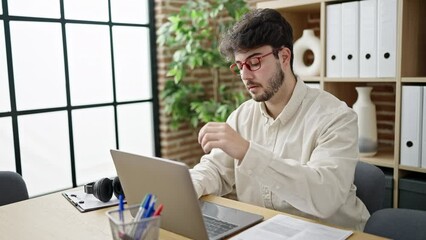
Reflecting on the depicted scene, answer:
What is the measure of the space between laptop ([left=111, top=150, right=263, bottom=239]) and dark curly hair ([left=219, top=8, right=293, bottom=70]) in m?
0.61

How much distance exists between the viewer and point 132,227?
2.74ft

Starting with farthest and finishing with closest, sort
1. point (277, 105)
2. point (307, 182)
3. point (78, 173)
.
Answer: point (78, 173)
point (277, 105)
point (307, 182)

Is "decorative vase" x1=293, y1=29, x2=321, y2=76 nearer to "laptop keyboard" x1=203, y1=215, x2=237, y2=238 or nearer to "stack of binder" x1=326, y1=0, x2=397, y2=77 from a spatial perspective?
"stack of binder" x1=326, y1=0, x2=397, y2=77

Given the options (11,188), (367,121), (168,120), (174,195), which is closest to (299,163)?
(174,195)

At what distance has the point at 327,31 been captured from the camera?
2.46 m

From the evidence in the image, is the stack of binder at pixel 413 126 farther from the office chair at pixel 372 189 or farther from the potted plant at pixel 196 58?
the potted plant at pixel 196 58

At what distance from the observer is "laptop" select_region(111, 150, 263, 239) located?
0.97 m

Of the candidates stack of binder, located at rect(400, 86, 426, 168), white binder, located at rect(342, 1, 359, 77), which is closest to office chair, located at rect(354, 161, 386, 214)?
stack of binder, located at rect(400, 86, 426, 168)

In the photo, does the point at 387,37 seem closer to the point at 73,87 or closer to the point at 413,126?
the point at 413,126

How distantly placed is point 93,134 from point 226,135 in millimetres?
2083

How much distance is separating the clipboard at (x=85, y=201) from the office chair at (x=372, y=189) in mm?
895

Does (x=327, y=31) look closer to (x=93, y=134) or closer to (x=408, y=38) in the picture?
(x=408, y=38)

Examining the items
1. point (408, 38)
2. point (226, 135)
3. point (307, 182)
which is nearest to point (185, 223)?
point (226, 135)

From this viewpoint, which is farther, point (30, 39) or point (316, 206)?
point (30, 39)
